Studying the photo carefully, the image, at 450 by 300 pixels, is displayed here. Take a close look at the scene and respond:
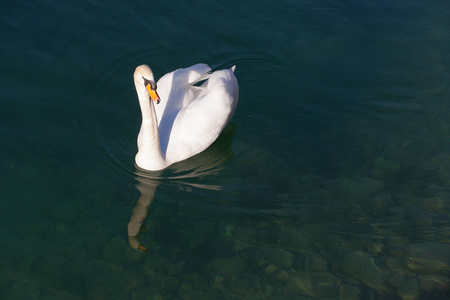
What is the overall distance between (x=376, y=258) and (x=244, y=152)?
3.02 m

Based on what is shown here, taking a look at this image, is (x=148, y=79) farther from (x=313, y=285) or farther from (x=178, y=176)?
(x=313, y=285)

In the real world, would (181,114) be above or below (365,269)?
above

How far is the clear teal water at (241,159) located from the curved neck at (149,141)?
245mm

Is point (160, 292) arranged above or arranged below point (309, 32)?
below

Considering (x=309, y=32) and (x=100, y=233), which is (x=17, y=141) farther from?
(x=309, y=32)

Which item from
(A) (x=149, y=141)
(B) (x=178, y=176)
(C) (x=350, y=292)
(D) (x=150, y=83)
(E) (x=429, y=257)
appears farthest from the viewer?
(B) (x=178, y=176)

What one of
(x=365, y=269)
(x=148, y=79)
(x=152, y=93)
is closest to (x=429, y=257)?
(x=365, y=269)

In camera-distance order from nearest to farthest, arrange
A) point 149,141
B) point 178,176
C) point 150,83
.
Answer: point 150,83 → point 149,141 → point 178,176

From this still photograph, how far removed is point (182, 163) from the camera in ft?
29.1

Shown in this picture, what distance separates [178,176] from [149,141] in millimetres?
788

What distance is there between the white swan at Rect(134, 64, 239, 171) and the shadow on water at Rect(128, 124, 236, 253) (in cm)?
15

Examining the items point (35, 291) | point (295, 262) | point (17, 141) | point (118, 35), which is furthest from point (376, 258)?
point (118, 35)

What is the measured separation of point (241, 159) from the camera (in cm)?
898

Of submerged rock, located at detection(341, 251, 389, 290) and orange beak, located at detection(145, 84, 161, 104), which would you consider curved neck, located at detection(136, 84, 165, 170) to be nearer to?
orange beak, located at detection(145, 84, 161, 104)
